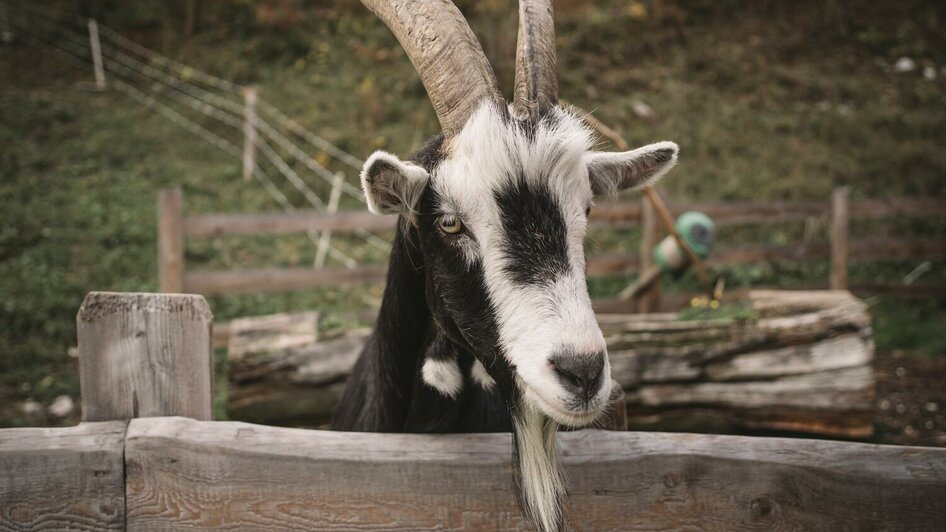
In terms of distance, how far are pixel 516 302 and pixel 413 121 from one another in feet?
39.1

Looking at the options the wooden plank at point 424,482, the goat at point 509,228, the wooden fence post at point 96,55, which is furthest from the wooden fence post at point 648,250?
the wooden fence post at point 96,55

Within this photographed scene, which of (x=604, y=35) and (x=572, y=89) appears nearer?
(x=572, y=89)

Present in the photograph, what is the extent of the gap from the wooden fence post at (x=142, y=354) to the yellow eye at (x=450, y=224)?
0.64 m

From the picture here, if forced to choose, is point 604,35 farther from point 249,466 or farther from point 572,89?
point 249,466

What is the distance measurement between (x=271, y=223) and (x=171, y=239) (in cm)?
89

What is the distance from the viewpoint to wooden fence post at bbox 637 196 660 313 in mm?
7623

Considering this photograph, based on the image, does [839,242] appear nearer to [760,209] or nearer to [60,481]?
[760,209]

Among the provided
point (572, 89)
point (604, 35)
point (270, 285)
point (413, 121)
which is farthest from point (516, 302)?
point (604, 35)

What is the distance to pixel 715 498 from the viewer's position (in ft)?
5.65

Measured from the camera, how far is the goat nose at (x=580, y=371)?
1690 millimetres

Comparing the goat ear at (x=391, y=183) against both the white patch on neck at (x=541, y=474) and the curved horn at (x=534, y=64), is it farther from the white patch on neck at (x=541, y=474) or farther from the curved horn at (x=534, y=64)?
the white patch on neck at (x=541, y=474)

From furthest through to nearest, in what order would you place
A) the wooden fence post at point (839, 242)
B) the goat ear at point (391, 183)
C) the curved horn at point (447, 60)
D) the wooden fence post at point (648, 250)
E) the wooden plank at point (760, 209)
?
the wooden fence post at point (839, 242), the wooden plank at point (760, 209), the wooden fence post at point (648, 250), the curved horn at point (447, 60), the goat ear at point (391, 183)

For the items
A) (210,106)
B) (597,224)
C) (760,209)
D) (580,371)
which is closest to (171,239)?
(597,224)

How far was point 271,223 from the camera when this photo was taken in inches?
273
